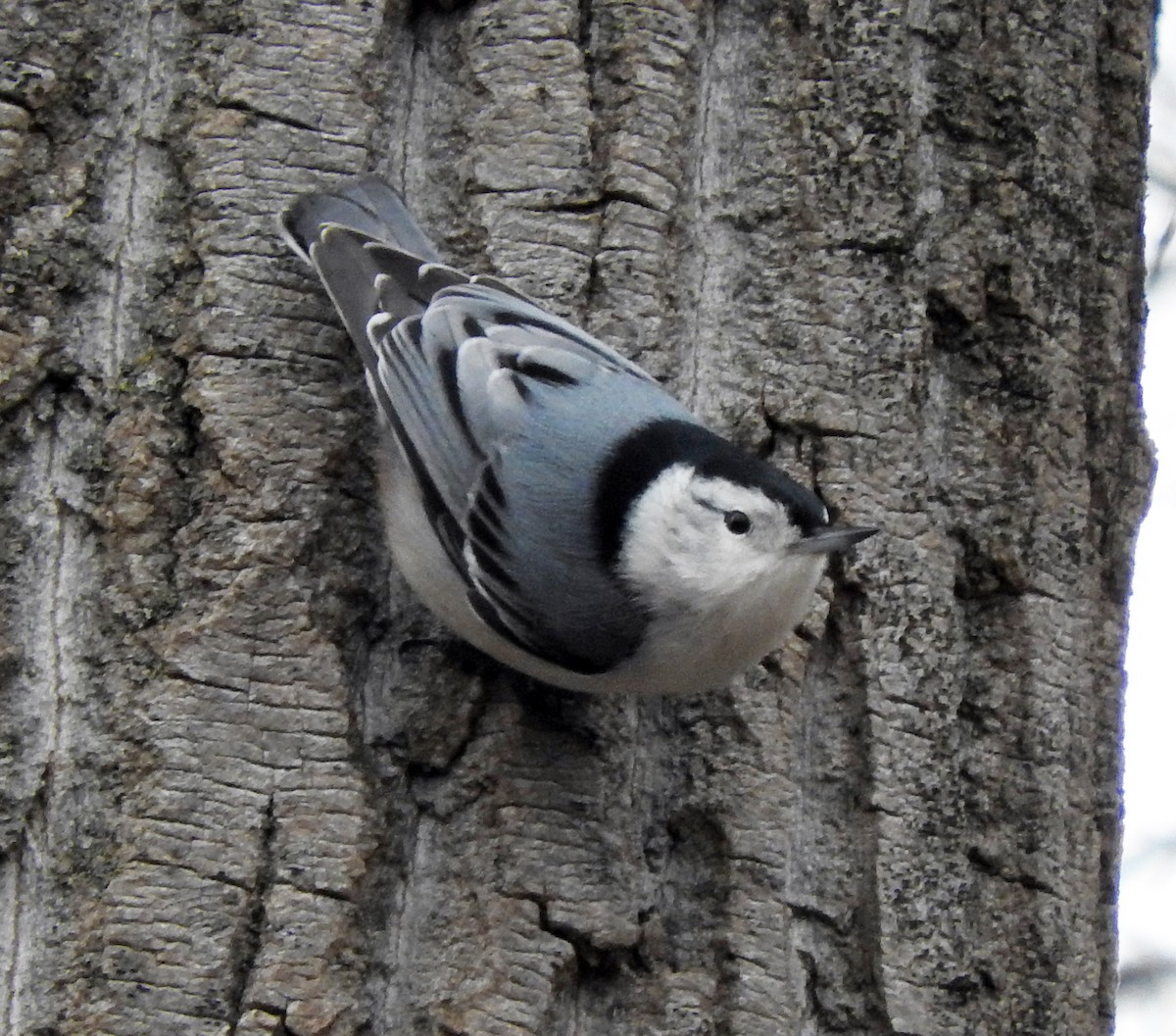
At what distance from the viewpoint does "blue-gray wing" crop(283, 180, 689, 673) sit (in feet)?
5.80

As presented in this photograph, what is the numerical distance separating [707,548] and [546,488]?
0.20m

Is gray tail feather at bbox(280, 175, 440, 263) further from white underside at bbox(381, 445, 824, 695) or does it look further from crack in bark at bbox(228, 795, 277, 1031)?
crack in bark at bbox(228, 795, 277, 1031)

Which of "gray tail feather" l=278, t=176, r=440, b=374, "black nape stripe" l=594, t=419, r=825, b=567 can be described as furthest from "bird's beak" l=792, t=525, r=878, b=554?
"gray tail feather" l=278, t=176, r=440, b=374

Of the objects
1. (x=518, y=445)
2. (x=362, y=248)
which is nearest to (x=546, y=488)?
(x=518, y=445)

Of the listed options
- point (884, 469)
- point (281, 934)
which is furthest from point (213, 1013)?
point (884, 469)

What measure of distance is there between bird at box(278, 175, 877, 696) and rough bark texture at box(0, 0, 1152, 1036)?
0.05m

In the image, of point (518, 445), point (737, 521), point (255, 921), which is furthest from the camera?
point (518, 445)

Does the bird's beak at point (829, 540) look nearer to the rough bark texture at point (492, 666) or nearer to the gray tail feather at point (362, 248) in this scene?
the rough bark texture at point (492, 666)

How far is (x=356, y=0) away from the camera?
182 cm

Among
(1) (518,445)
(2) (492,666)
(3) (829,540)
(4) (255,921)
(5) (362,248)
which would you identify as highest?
(5) (362,248)

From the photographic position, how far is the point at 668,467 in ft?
5.87

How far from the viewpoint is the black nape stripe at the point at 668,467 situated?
167cm

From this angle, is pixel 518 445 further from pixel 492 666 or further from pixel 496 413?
pixel 492 666

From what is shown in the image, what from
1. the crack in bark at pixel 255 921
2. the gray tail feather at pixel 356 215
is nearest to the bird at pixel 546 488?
the gray tail feather at pixel 356 215
